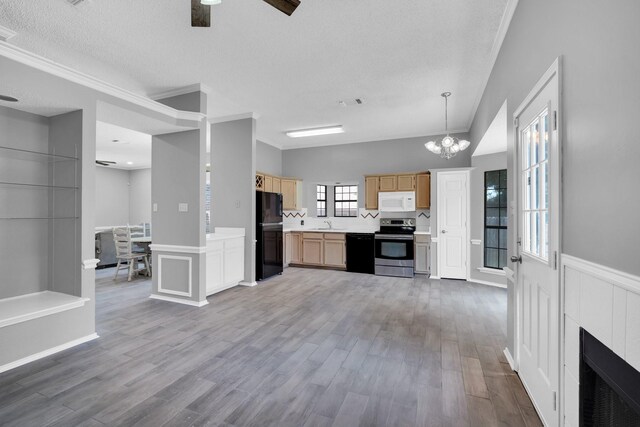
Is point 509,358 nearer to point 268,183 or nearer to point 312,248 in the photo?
point 312,248

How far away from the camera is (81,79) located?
2.83 meters

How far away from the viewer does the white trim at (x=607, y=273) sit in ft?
3.12

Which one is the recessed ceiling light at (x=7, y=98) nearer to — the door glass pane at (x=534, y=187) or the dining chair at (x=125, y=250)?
the dining chair at (x=125, y=250)

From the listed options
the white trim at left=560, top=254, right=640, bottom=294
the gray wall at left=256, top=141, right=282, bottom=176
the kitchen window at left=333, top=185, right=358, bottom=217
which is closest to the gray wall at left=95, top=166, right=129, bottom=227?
the gray wall at left=256, top=141, right=282, bottom=176

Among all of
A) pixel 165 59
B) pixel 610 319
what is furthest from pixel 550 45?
pixel 165 59

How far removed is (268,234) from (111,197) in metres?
7.40

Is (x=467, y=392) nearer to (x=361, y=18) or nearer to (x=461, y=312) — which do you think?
(x=461, y=312)

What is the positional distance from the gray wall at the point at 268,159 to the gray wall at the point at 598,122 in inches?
220

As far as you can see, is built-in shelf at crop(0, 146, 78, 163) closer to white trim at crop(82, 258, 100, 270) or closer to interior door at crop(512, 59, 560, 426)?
white trim at crop(82, 258, 100, 270)

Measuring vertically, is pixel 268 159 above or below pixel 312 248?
above

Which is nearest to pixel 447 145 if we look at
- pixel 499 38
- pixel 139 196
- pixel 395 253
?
pixel 499 38

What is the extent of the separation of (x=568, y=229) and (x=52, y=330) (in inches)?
157

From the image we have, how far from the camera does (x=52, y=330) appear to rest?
104 inches

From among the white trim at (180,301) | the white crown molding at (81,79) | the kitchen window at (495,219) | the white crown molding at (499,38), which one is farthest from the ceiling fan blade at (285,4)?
the kitchen window at (495,219)
